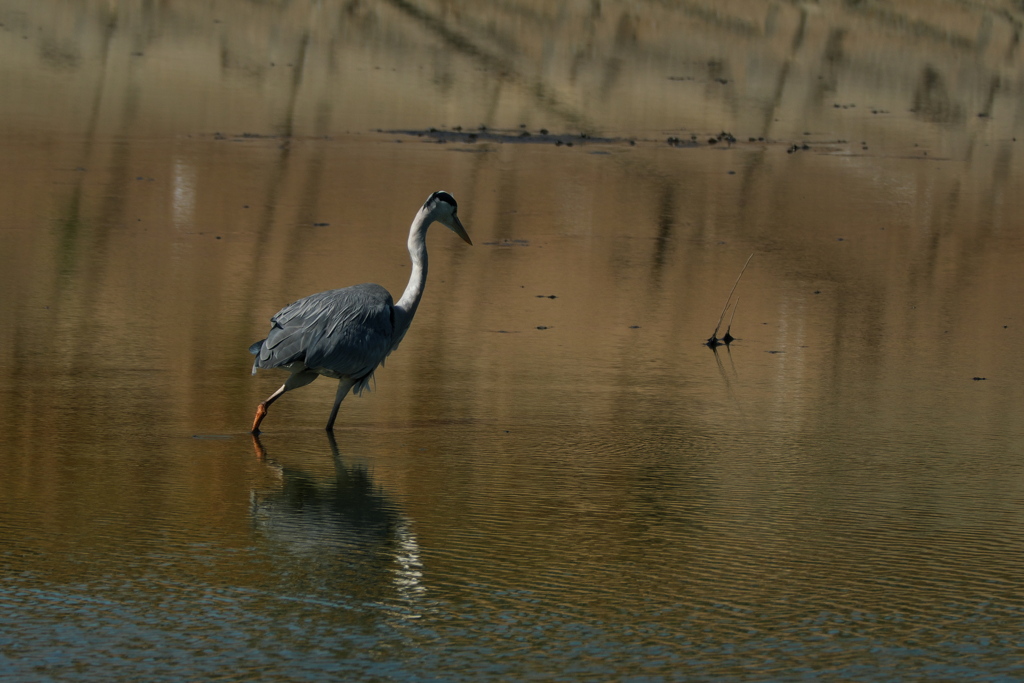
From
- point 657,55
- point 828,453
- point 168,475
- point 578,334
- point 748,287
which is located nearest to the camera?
point 168,475

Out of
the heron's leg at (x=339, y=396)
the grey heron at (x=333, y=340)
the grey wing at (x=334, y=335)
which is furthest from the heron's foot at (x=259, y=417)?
the heron's leg at (x=339, y=396)

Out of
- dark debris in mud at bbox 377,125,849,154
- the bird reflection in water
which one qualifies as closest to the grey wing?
the bird reflection in water

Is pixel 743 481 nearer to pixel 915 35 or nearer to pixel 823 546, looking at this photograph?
pixel 823 546

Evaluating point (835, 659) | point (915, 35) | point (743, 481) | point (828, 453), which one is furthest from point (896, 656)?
point (915, 35)

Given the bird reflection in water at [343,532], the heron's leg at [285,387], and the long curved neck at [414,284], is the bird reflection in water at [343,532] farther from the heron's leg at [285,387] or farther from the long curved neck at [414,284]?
the long curved neck at [414,284]

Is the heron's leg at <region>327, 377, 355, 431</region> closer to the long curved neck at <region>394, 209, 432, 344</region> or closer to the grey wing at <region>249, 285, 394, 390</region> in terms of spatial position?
the grey wing at <region>249, 285, 394, 390</region>

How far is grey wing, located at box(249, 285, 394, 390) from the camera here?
27.5 feet

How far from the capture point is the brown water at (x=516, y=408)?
5.30 metres

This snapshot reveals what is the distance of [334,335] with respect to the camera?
8398 millimetres

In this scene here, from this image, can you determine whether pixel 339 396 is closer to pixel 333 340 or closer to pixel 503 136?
pixel 333 340

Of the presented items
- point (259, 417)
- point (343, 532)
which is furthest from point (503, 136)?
point (343, 532)

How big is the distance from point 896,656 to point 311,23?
3250cm

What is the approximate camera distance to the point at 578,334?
35.6 ft

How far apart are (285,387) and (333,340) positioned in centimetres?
41
